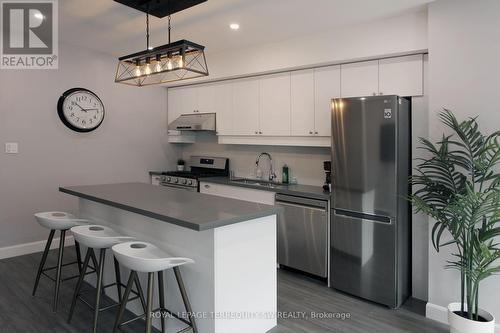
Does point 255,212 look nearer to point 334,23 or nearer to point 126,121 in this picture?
point 334,23

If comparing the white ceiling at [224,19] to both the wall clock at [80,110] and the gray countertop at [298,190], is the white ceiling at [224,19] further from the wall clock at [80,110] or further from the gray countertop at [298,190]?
the gray countertop at [298,190]

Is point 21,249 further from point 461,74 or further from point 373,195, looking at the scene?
point 461,74

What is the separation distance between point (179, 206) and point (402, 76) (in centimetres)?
232

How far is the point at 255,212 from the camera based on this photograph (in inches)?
93.4

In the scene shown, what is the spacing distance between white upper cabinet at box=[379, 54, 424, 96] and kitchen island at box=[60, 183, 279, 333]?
174 cm

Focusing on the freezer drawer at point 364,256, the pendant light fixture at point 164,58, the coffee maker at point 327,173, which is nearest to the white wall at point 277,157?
the coffee maker at point 327,173

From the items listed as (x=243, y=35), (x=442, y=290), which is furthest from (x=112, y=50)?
(x=442, y=290)

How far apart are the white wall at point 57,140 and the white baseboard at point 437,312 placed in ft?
13.6

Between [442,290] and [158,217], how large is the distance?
7.61 ft

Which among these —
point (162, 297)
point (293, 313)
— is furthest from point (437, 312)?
point (162, 297)

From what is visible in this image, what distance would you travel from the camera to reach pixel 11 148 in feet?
13.7

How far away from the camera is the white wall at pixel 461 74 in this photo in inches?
103

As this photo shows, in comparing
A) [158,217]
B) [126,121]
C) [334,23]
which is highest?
[334,23]

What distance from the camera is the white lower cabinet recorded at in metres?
4.02
